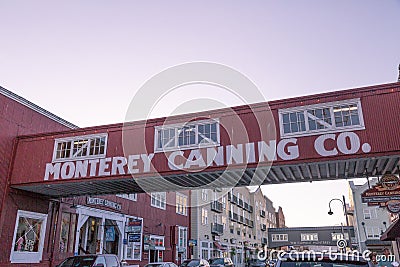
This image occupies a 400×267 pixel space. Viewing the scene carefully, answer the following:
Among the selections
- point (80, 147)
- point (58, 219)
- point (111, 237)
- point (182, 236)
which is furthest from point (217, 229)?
point (80, 147)

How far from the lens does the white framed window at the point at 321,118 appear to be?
1369cm

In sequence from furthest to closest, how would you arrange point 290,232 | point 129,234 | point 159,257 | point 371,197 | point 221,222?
point 290,232 < point 221,222 < point 159,257 < point 129,234 < point 371,197

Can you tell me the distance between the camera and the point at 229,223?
48.7 metres

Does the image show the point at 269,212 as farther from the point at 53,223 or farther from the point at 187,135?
the point at 187,135

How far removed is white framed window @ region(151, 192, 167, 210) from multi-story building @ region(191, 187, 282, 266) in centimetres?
655

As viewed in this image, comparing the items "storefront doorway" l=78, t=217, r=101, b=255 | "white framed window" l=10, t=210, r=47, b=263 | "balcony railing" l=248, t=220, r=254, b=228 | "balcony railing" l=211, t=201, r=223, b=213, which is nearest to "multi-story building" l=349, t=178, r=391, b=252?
"balcony railing" l=248, t=220, r=254, b=228

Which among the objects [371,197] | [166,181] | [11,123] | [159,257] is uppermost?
[11,123]

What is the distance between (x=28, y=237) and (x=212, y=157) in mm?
10909

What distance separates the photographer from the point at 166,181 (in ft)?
56.2

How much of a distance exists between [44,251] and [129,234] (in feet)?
19.1

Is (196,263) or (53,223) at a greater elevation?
(53,223)

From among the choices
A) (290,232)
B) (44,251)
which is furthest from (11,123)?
(290,232)

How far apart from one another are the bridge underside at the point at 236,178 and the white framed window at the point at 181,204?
1569 centimetres

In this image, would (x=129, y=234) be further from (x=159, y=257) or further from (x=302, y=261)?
(x=302, y=261)
